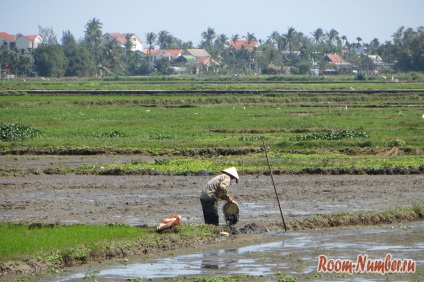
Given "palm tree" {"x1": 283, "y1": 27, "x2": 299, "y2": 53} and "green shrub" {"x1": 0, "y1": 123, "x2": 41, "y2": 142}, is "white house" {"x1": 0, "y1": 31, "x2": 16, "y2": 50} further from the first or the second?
"green shrub" {"x1": 0, "y1": 123, "x2": 41, "y2": 142}

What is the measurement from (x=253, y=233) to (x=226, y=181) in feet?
4.26

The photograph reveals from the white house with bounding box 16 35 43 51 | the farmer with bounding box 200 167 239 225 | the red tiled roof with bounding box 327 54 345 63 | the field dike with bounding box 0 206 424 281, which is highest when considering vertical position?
the white house with bounding box 16 35 43 51

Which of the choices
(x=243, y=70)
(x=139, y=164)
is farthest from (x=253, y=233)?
(x=243, y=70)

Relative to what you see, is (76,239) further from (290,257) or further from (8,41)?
(8,41)

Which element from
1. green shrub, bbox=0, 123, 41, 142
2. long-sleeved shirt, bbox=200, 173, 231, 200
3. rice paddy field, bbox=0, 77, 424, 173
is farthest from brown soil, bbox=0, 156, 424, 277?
green shrub, bbox=0, 123, 41, 142

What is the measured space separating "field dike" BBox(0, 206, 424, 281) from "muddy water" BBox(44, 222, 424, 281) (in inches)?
13.0

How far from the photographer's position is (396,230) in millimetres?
16047

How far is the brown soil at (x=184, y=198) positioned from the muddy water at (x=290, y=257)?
2.58 ft

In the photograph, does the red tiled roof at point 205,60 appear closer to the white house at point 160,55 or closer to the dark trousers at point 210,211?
the white house at point 160,55

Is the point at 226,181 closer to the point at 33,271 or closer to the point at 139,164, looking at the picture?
the point at 33,271

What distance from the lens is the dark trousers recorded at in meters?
15.4

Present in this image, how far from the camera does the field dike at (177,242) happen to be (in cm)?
1235

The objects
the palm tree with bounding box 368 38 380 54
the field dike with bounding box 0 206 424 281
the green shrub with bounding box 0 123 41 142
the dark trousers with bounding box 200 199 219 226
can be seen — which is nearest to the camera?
the field dike with bounding box 0 206 424 281

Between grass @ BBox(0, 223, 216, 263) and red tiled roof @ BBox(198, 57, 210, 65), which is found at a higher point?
red tiled roof @ BBox(198, 57, 210, 65)
